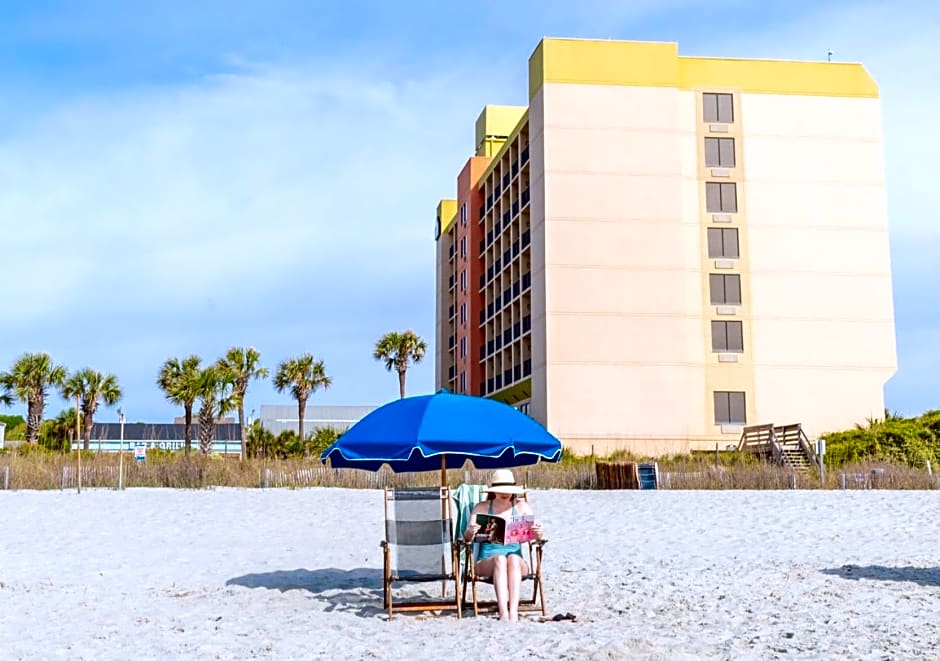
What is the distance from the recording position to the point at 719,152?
40812mm

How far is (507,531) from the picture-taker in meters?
8.77

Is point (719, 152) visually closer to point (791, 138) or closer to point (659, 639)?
point (791, 138)

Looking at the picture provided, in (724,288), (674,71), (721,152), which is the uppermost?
(674,71)

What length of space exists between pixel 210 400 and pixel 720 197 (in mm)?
24925

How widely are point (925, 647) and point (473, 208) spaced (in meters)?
48.3

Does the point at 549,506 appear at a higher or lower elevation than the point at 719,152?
lower

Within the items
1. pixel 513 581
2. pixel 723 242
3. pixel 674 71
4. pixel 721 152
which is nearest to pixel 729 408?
pixel 723 242

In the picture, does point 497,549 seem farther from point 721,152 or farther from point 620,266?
point 721,152

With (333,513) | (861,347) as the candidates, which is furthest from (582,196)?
(333,513)

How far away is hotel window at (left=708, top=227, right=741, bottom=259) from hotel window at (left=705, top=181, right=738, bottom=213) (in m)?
0.78

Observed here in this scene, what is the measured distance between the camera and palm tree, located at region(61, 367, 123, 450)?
52500 mm

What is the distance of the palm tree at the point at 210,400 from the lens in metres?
48.9

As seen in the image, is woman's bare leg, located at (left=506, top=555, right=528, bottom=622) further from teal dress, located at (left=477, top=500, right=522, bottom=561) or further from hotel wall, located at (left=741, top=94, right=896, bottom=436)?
hotel wall, located at (left=741, top=94, right=896, bottom=436)

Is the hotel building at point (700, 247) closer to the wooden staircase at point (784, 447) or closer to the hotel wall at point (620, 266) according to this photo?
the hotel wall at point (620, 266)
